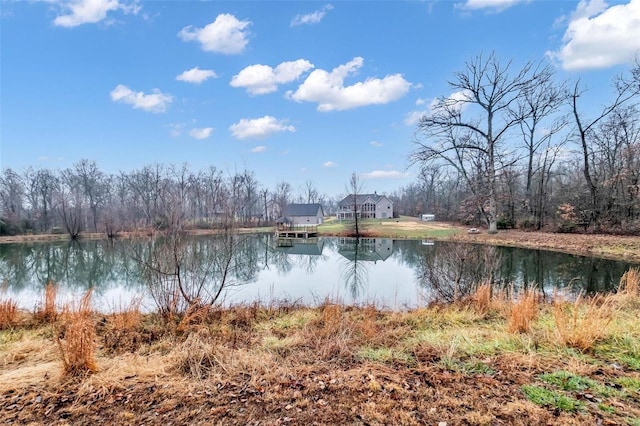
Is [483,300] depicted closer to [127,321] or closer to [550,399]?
[550,399]

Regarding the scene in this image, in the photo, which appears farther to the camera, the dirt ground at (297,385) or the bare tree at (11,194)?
the bare tree at (11,194)

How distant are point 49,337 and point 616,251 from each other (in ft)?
64.0

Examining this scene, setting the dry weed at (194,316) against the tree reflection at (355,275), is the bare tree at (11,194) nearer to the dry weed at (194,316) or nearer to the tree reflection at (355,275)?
the tree reflection at (355,275)

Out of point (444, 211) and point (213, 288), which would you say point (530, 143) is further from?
point (213, 288)

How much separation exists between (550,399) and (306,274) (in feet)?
33.3

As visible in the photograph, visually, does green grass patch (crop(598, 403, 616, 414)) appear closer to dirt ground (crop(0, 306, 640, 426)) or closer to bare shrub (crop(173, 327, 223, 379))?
dirt ground (crop(0, 306, 640, 426))

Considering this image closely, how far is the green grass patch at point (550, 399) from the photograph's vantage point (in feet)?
7.57

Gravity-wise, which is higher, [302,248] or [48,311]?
[48,311]

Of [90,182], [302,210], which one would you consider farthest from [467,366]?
[90,182]

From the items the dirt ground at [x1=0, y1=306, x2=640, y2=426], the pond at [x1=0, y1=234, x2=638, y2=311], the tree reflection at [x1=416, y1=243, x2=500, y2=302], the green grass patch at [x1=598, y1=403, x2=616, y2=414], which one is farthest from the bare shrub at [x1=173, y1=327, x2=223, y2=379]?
the tree reflection at [x1=416, y1=243, x2=500, y2=302]

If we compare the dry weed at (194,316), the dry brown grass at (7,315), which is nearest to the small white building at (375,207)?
the dry weed at (194,316)

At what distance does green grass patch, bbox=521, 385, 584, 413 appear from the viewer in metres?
2.31

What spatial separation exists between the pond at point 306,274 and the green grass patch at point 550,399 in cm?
391

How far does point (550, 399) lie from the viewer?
7.95ft
